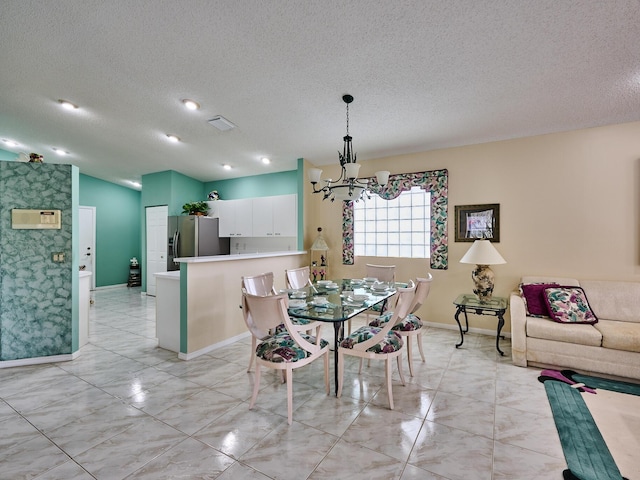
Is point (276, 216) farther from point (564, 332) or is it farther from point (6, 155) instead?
point (6, 155)

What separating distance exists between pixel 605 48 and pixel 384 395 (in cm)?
327

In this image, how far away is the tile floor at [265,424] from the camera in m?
1.67

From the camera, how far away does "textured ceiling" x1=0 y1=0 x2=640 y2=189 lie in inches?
82.0

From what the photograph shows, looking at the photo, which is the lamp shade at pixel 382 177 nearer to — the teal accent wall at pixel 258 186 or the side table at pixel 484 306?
the side table at pixel 484 306

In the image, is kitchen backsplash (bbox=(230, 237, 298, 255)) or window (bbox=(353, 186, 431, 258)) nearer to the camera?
window (bbox=(353, 186, 431, 258))

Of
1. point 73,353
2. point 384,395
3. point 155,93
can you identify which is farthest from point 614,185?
point 73,353

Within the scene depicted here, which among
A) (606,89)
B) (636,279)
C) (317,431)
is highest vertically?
(606,89)

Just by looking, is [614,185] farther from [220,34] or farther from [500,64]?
[220,34]

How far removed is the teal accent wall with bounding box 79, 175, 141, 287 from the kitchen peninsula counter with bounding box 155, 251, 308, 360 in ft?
17.4

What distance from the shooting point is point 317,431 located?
1.99 m

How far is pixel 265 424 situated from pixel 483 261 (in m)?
2.89

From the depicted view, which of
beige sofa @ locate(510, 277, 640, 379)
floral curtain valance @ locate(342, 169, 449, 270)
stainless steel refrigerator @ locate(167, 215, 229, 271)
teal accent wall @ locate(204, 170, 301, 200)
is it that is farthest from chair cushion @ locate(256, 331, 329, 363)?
stainless steel refrigerator @ locate(167, 215, 229, 271)

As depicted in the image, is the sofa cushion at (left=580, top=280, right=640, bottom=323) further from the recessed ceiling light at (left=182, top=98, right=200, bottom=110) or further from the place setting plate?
the recessed ceiling light at (left=182, top=98, right=200, bottom=110)

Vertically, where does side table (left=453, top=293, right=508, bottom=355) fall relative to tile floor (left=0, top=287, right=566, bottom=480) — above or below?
above
